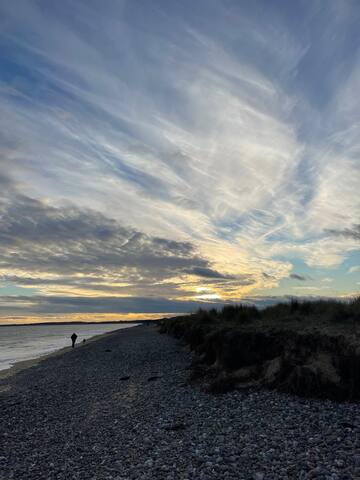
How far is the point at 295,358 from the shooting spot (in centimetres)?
1619

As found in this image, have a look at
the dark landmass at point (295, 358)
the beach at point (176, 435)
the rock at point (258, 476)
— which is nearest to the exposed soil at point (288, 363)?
the dark landmass at point (295, 358)

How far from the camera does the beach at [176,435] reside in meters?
9.07

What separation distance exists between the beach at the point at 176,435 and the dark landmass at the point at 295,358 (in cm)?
77

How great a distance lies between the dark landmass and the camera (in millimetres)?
14211

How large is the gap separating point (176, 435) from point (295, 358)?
22.7ft

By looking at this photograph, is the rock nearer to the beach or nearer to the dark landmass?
the beach

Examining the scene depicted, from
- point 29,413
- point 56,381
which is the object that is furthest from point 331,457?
point 56,381

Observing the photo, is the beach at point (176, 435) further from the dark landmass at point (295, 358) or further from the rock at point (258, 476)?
the dark landmass at point (295, 358)

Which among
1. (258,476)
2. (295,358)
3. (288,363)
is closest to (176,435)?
(258,476)

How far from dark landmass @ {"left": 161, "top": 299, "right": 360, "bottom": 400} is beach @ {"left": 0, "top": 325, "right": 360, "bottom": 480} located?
2.54 ft

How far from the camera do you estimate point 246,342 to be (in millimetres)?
19156

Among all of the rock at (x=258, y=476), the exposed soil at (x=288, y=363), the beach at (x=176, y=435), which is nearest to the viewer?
the rock at (x=258, y=476)

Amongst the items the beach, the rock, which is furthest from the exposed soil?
the rock

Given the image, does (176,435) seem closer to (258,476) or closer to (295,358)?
(258,476)
